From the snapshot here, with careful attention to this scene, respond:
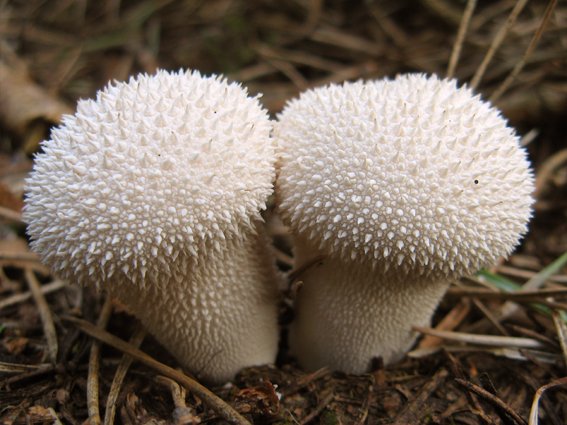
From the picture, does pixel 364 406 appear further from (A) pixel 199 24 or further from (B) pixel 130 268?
(A) pixel 199 24

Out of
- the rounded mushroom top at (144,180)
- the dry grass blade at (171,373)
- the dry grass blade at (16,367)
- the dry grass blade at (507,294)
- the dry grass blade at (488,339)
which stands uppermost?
the rounded mushroom top at (144,180)

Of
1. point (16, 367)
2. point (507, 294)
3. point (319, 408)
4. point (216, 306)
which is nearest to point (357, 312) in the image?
point (319, 408)

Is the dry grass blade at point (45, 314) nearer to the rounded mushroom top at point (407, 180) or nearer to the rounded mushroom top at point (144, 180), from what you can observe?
the rounded mushroom top at point (144, 180)

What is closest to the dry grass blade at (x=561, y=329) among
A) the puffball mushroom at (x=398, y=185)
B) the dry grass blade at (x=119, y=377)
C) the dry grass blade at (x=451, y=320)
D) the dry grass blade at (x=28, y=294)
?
the dry grass blade at (x=451, y=320)

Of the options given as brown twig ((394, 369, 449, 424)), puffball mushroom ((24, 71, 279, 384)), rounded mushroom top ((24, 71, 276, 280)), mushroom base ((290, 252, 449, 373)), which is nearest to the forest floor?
brown twig ((394, 369, 449, 424))

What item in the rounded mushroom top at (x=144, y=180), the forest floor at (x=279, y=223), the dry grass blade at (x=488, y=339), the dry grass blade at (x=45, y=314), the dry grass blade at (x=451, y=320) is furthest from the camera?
the dry grass blade at (x=451, y=320)

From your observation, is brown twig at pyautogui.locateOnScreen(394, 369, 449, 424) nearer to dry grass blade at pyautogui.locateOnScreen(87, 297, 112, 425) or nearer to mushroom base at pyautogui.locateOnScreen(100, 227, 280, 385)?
mushroom base at pyautogui.locateOnScreen(100, 227, 280, 385)
